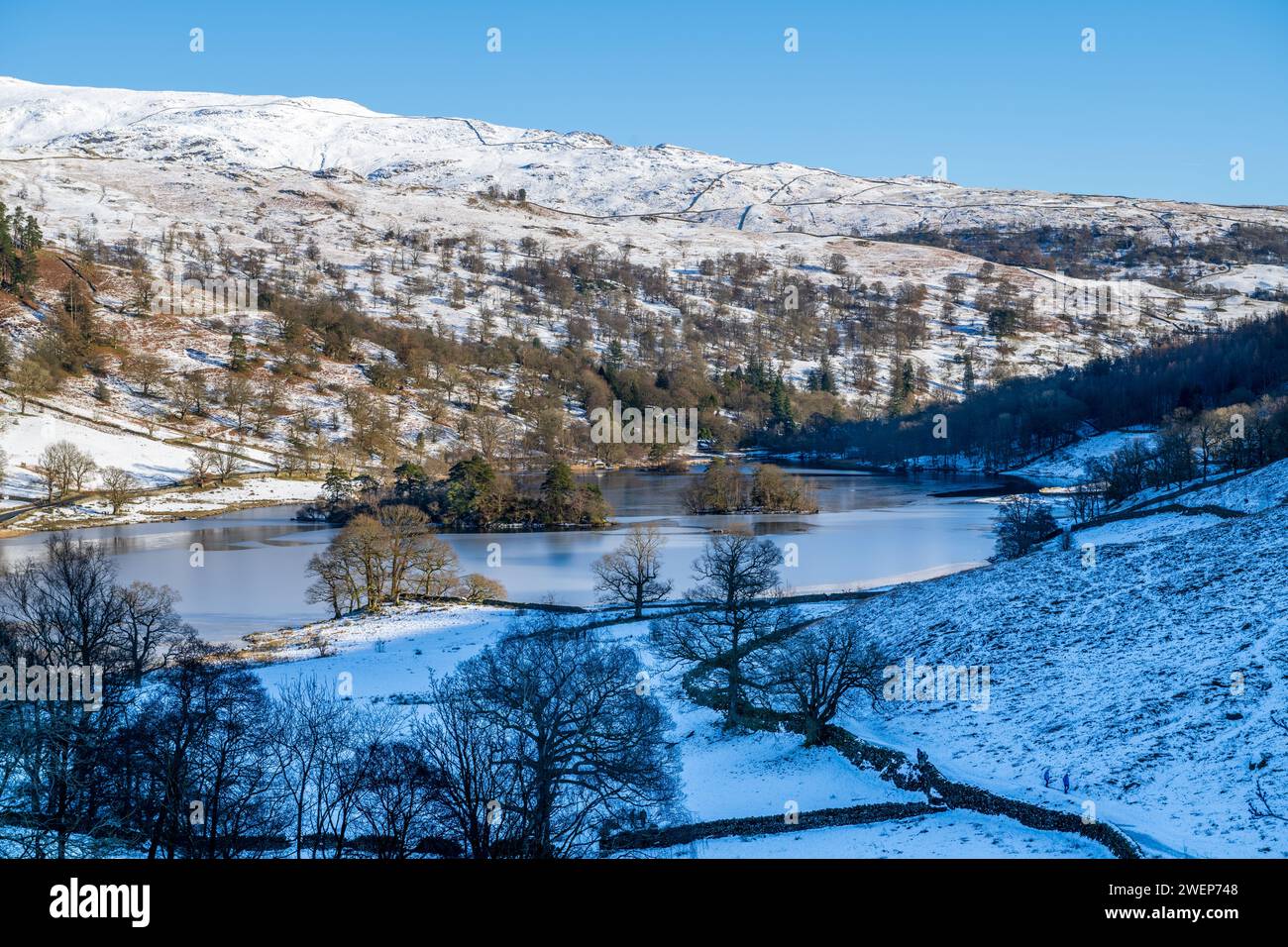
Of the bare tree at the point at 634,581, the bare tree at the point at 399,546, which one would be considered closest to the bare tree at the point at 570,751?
the bare tree at the point at 634,581

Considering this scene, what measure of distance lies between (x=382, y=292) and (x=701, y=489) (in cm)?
10611

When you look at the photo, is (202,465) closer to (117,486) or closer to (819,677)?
(117,486)

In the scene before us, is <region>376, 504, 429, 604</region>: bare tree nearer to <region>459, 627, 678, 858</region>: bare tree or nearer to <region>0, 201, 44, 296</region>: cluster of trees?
<region>459, 627, 678, 858</region>: bare tree

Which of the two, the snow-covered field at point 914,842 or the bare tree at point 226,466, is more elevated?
the bare tree at point 226,466

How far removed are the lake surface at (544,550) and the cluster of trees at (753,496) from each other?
5.03ft

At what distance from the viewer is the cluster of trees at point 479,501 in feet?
212

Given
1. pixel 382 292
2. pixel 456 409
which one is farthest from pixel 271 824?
pixel 382 292

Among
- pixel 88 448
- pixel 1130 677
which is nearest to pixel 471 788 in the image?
pixel 1130 677

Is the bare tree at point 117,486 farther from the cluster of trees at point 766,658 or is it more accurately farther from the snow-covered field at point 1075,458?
the snow-covered field at point 1075,458

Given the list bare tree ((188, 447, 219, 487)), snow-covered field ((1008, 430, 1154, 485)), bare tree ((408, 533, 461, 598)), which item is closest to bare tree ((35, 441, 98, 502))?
bare tree ((188, 447, 219, 487))

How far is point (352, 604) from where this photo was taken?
4178 centimetres

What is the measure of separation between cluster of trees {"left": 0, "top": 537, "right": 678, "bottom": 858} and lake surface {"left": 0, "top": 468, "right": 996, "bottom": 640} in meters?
18.9

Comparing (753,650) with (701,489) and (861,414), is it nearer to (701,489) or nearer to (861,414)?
(701,489)

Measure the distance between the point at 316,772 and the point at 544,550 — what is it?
38.5m
